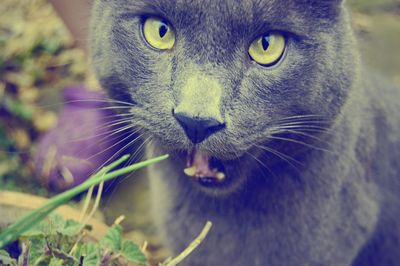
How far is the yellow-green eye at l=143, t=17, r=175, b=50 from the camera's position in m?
1.16

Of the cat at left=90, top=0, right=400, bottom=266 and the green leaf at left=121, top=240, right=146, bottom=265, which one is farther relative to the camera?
the green leaf at left=121, top=240, right=146, bottom=265

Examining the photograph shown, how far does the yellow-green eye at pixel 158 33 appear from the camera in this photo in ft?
3.80

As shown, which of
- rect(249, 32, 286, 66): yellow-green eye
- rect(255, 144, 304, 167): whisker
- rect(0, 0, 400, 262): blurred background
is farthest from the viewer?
rect(0, 0, 400, 262): blurred background

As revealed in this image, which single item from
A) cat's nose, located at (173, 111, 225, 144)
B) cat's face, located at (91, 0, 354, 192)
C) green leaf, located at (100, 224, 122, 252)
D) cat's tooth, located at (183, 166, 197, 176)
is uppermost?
cat's face, located at (91, 0, 354, 192)

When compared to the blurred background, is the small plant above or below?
below

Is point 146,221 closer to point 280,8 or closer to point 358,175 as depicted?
point 358,175

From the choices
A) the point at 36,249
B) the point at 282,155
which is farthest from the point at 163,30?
the point at 36,249

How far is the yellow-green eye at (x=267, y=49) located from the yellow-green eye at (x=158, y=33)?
17cm

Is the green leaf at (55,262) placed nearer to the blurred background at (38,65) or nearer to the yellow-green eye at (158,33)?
the yellow-green eye at (158,33)

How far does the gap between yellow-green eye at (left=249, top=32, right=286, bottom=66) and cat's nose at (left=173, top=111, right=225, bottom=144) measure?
A: 0.18m

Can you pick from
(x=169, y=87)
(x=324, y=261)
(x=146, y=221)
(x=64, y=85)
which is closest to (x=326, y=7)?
(x=169, y=87)

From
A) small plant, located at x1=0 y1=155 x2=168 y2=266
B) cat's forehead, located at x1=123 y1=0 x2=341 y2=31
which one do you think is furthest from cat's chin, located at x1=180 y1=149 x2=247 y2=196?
cat's forehead, located at x1=123 y1=0 x2=341 y2=31

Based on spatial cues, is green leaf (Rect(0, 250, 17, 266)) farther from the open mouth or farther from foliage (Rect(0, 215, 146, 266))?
the open mouth

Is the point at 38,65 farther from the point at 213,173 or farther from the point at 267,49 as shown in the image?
the point at 267,49
